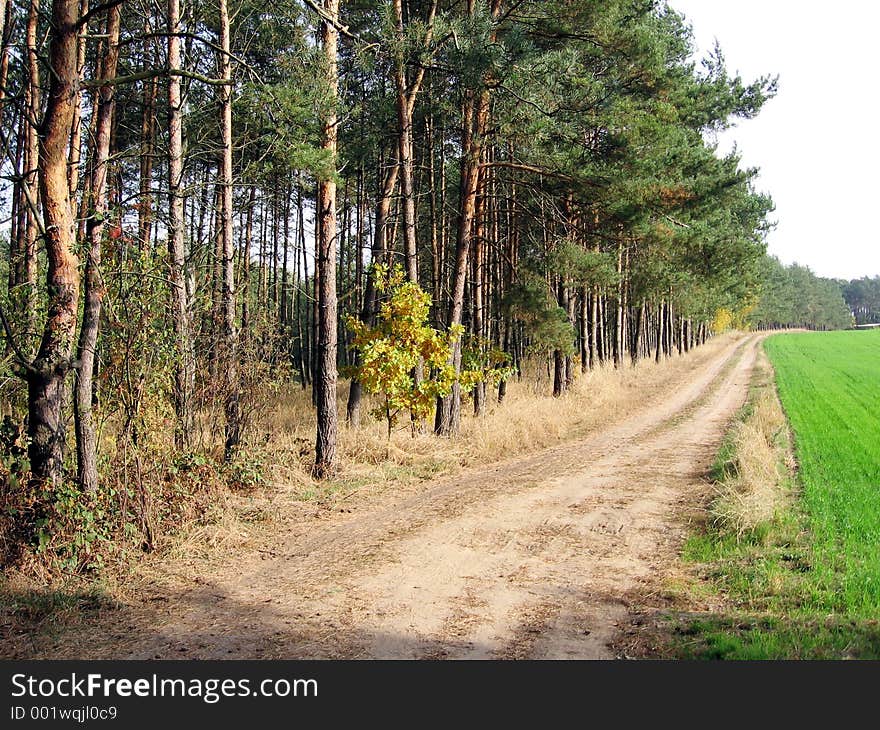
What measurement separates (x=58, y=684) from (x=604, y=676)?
398 centimetres

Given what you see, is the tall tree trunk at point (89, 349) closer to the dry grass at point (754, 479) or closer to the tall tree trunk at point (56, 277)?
the tall tree trunk at point (56, 277)

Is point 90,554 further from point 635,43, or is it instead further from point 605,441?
point 635,43

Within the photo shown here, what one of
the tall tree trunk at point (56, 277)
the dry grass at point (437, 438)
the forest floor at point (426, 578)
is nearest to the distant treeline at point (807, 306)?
the dry grass at point (437, 438)

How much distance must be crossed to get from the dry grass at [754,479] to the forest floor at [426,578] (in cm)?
51

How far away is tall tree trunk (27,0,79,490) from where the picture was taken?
7.01 metres

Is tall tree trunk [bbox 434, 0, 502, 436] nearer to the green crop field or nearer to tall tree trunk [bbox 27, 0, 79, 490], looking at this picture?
the green crop field

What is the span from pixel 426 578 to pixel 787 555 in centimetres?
386

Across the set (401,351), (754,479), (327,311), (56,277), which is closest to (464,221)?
(401,351)

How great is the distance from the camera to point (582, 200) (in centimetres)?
1712

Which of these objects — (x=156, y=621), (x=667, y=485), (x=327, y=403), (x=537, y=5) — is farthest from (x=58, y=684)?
(x=537, y=5)

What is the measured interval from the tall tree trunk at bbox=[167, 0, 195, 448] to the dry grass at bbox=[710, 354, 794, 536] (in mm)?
7068

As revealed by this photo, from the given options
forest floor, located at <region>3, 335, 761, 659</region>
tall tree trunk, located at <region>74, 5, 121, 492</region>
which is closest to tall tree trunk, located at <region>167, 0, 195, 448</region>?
tall tree trunk, located at <region>74, 5, 121, 492</region>

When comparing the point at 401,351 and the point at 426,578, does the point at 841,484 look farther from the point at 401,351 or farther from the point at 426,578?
the point at 401,351

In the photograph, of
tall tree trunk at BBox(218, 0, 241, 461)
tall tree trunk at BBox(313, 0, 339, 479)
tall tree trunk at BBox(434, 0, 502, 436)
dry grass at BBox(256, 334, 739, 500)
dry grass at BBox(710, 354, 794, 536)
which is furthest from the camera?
tall tree trunk at BBox(434, 0, 502, 436)
